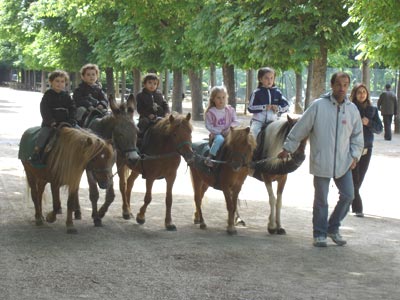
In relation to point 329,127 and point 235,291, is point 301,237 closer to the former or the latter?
point 329,127

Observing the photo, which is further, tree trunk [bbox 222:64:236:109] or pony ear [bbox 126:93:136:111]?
tree trunk [bbox 222:64:236:109]

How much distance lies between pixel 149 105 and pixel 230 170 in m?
1.86

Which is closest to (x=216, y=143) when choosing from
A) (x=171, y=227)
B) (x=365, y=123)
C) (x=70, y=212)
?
(x=171, y=227)

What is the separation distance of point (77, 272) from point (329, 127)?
3511mm

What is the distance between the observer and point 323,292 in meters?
7.97

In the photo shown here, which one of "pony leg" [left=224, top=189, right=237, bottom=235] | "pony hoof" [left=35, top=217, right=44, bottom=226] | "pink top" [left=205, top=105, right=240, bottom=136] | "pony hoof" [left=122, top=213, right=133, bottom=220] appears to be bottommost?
"pony hoof" [left=122, top=213, right=133, bottom=220]

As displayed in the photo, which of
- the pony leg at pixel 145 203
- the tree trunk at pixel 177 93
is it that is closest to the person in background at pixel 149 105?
the pony leg at pixel 145 203

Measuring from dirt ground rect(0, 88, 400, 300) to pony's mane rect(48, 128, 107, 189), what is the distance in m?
0.75

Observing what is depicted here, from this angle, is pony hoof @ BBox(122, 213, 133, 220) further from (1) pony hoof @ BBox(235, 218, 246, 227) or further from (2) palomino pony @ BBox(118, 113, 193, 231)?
(1) pony hoof @ BBox(235, 218, 246, 227)

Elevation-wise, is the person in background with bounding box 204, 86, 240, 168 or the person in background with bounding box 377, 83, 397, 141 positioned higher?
the person in background with bounding box 204, 86, 240, 168

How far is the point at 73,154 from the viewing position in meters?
10.9

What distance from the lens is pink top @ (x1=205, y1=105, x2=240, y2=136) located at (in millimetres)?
11320

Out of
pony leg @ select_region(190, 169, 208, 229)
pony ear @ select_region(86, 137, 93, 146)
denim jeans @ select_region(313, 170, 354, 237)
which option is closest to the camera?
denim jeans @ select_region(313, 170, 354, 237)

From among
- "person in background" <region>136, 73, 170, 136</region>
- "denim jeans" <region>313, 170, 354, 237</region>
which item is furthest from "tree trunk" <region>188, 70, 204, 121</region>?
"denim jeans" <region>313, 170, 354, 237</region>
